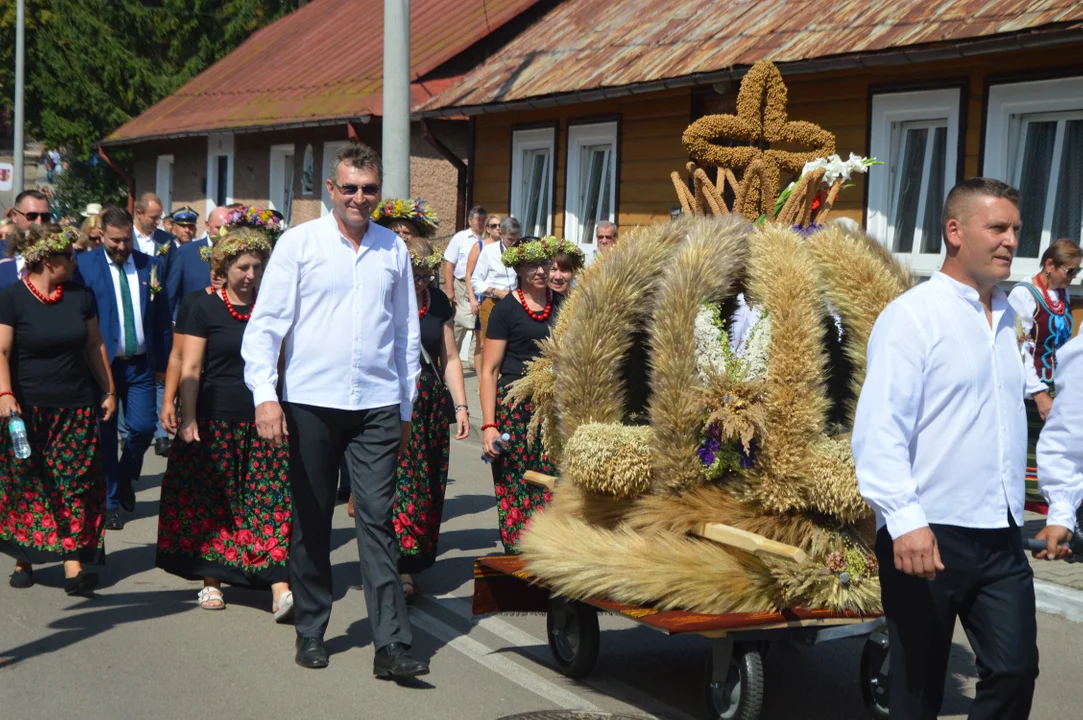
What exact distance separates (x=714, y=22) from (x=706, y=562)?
1076cm

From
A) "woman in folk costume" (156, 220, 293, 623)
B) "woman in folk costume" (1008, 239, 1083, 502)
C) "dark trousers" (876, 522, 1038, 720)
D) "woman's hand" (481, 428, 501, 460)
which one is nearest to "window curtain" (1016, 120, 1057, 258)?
"woman in folk costume" (1008, 239, 1083, 502)

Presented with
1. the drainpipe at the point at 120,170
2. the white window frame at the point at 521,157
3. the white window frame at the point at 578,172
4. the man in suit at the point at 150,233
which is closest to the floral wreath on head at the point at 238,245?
the man in suit at the point at 150,233

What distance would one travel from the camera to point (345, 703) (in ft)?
17.8

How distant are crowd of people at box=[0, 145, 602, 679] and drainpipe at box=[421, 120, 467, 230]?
39.7 feet

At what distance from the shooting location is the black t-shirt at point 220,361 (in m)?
7.00

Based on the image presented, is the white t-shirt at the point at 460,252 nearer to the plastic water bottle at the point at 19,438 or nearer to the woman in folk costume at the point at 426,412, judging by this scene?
the woman in folk costume at the point at 426,412

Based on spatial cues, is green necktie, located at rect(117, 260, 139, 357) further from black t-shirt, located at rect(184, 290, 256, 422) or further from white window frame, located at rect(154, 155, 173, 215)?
white window frame, located at rect(154, 155, 173, 215)

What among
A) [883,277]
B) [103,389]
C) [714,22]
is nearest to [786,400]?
[883,277]

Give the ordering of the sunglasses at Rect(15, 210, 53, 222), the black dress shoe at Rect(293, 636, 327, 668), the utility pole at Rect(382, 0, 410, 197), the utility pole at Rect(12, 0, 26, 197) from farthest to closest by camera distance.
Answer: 1. the utility pole at Rect(12, 0, 26, 197)
2. the utility pole at Rect(382, 0, 410, 197)
3. the sunglasses at Rect(15, 210, 53, 222)
4. the black dress shoe at Rect(293, 636, 327, 668)

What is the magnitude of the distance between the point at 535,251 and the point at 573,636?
2141mm

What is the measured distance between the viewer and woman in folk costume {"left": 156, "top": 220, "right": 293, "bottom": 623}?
6961mm

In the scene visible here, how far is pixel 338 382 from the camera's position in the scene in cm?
581

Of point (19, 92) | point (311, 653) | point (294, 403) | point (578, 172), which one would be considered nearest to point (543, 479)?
point (294, 403)

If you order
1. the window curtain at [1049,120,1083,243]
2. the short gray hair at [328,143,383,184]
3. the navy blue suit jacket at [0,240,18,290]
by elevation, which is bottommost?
the navy blue suit jacket at [0,240,18,290]
